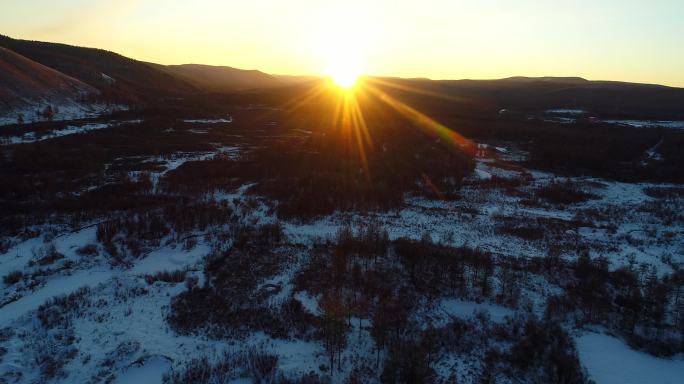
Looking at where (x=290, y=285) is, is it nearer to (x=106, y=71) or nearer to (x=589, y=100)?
(x=106, y=71)

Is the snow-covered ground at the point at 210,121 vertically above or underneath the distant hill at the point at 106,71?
underneath

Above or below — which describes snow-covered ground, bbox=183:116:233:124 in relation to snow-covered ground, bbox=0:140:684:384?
above

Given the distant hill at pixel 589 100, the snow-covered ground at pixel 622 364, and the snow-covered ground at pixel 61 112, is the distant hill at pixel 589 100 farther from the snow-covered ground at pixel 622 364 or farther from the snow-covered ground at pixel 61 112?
the snow-covered ground at pixel 622 364

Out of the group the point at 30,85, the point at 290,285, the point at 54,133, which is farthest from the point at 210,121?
the point at 290,285

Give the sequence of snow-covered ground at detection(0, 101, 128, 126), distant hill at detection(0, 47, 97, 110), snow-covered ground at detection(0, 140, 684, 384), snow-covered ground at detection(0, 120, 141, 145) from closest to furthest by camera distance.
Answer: snow-covered ground at detection(0, 140, 684, 384), snow-covered ground at detection(0, 120, 141, 145), snow-covered ground at detection(0, 101, 128, 126), distant hill at detection(0, 47, 97, 110)

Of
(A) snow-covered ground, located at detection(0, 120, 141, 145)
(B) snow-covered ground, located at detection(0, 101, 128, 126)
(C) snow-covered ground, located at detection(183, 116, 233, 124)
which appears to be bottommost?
(A) snow-covered ground, located at detection(0, 120, 141, 145)

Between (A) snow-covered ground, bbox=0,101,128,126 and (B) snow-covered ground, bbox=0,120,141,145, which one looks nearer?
(B) snow-covered ground, bbox=0,120,141,145

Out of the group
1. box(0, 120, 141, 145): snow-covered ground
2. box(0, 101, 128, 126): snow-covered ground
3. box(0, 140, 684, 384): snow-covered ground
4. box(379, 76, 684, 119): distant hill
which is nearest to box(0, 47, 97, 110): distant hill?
box(0, 101, 128, 126): snow-covered ground

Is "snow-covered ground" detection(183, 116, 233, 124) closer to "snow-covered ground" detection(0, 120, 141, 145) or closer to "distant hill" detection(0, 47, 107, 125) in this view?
"snow-covered ground" detection(0, 120, 141, 145)

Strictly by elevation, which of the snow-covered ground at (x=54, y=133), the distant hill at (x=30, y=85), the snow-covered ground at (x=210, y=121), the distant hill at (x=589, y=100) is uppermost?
the distant hill at (x=589, y=100)

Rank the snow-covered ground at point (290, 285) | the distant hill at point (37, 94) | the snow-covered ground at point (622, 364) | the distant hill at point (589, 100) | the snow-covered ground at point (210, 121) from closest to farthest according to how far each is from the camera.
Answer: the snow-covered ground at point (622, 364)
the snow-covered ground at point (290, 285)
the distant hill at point (37, 94)
the snow-covered ground at point (210, 121)
the distant hill at point (589, 100)

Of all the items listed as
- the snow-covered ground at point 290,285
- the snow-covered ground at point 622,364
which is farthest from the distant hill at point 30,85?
the snow-covered ground at point 622,364

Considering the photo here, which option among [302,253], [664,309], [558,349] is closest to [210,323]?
[302,253]
